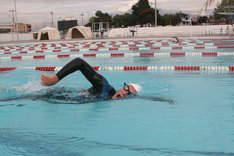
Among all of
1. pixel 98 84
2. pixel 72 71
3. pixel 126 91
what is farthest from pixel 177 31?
pixel 72 71

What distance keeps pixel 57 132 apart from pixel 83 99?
65.8 inches

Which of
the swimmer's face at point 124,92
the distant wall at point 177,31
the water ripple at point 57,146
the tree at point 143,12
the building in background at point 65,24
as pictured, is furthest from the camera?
the tree at point 143,12

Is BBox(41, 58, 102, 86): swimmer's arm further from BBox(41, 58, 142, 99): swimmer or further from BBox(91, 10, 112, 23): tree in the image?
BBox(91, 10, 112, 23): tree

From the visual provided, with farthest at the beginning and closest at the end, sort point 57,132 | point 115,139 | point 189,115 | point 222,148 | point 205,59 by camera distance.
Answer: point 205,59, point 189,115, point 57,132, point 115,139, point 222,148

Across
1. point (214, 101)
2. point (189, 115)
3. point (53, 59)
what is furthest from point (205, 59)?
point (189, 115)

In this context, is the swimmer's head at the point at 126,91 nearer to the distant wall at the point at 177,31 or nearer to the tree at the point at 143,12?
the distant wall at the point at 177,31

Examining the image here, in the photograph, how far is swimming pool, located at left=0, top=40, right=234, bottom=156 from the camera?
390 centimetres

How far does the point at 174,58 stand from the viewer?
1302 cm

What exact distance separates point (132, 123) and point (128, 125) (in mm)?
109

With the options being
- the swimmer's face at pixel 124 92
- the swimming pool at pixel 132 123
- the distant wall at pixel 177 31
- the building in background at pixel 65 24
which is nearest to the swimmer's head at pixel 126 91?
the swimmer's face at pixel 124 92

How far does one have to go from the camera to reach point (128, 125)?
15.8 feet

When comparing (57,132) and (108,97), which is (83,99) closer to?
(108,97)

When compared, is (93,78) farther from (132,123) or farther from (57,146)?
(57,146)

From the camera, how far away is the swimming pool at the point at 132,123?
12.8 feet
